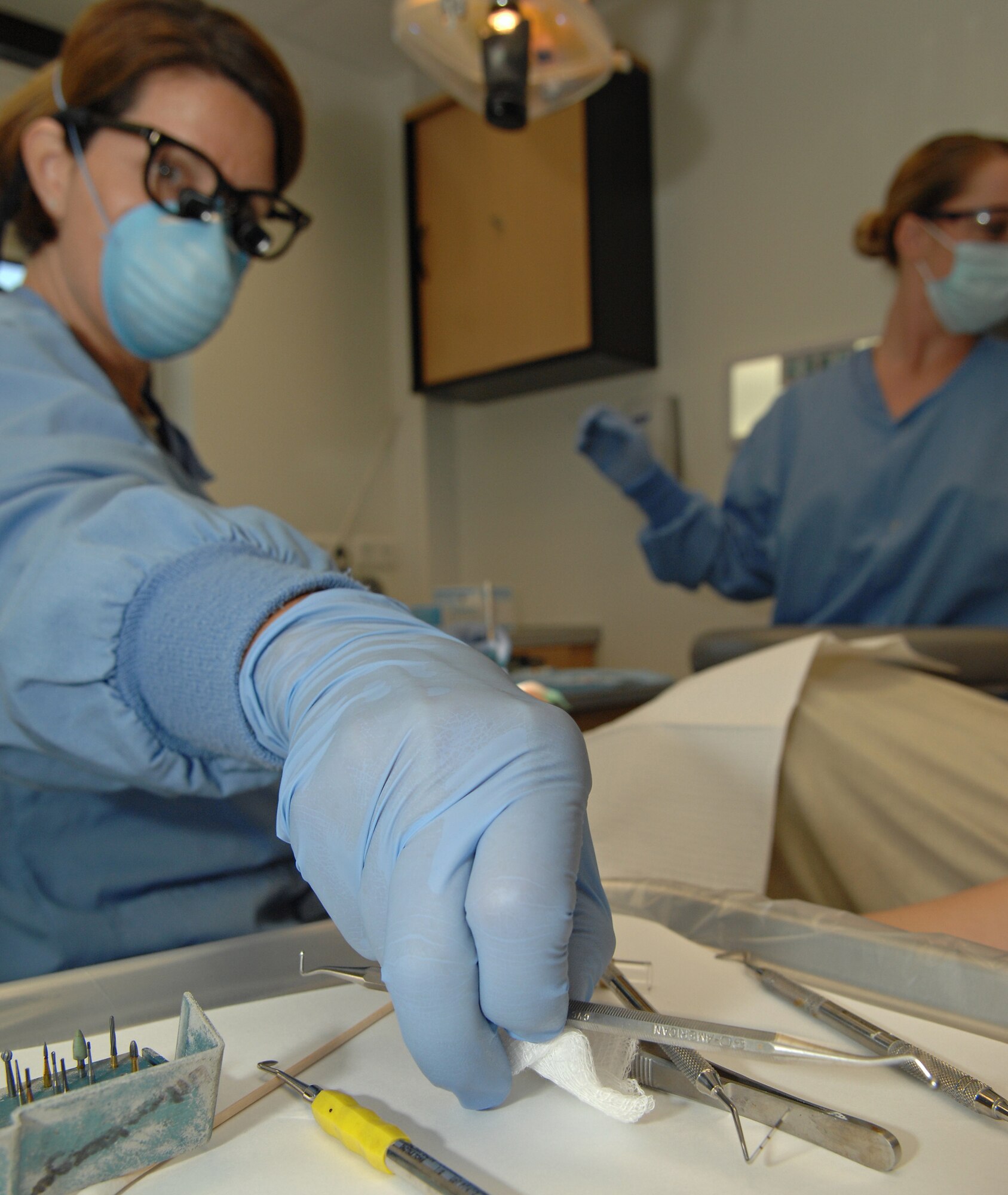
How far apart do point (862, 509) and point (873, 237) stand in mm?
540

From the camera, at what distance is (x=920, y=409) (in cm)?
160

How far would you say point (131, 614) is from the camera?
0.43 meters

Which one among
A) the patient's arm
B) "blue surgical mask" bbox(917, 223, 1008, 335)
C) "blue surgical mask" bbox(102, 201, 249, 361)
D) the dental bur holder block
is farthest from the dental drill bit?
"blue surgical mask" bbox(917, 223, 1008, 335)

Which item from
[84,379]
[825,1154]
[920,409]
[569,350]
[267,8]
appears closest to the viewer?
[825,1154]

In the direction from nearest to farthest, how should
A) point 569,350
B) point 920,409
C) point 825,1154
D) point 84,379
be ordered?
point 825,1154 → point 84,379 → point 920,409 → point 569,350

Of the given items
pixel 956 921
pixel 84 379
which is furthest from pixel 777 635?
pixel 84 379

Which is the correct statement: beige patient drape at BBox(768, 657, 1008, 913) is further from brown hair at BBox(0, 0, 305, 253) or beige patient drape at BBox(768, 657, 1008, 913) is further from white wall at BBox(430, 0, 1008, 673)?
white wall at BBox(430, 0, 1008, 673)

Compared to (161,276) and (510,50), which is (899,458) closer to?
(510,50)

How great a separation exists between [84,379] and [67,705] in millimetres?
330

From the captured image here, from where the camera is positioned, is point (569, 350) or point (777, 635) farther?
point (569, 350)

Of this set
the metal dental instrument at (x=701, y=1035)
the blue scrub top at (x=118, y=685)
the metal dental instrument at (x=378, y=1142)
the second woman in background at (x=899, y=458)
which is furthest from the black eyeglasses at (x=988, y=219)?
the metal dental instrument at (x=378, y=1142)

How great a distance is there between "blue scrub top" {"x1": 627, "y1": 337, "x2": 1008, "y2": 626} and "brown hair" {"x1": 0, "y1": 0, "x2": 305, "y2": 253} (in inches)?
43.3

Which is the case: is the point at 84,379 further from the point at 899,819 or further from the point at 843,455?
the point at 843,455

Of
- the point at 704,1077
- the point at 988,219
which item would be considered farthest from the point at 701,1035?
the point at 988,219
